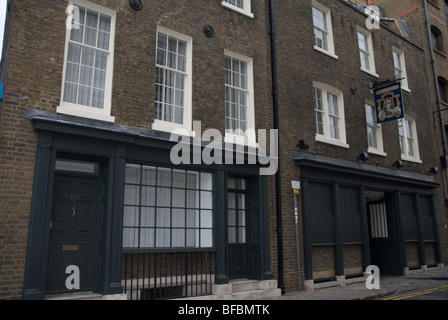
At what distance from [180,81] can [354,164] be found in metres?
6.99

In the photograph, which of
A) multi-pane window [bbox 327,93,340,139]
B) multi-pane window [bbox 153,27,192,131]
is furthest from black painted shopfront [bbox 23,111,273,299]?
multi-pane window [bbox 327,93,340,139]

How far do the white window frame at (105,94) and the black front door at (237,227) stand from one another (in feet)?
12.8

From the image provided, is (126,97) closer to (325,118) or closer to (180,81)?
(180,81)

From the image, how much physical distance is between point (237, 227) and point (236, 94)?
360 centimetres

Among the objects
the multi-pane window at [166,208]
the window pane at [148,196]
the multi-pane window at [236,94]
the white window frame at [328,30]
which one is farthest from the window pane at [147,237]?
the white window frame at [328,30]

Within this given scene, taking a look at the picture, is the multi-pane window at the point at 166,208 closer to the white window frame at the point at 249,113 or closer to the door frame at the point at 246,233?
the door frame at the point at 246,233

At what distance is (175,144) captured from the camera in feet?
29.2

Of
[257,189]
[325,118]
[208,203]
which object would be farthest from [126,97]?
[325,118]

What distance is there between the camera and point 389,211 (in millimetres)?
15305

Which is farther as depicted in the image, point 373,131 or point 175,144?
point 373,131

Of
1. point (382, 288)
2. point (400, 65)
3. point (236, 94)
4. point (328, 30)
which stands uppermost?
point (400, 65)

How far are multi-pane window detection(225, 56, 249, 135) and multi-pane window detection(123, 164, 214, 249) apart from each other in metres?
1.73

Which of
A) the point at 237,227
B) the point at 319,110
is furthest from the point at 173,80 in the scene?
the point at 319,110

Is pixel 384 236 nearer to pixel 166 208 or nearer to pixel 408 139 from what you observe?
pixel 408 139
